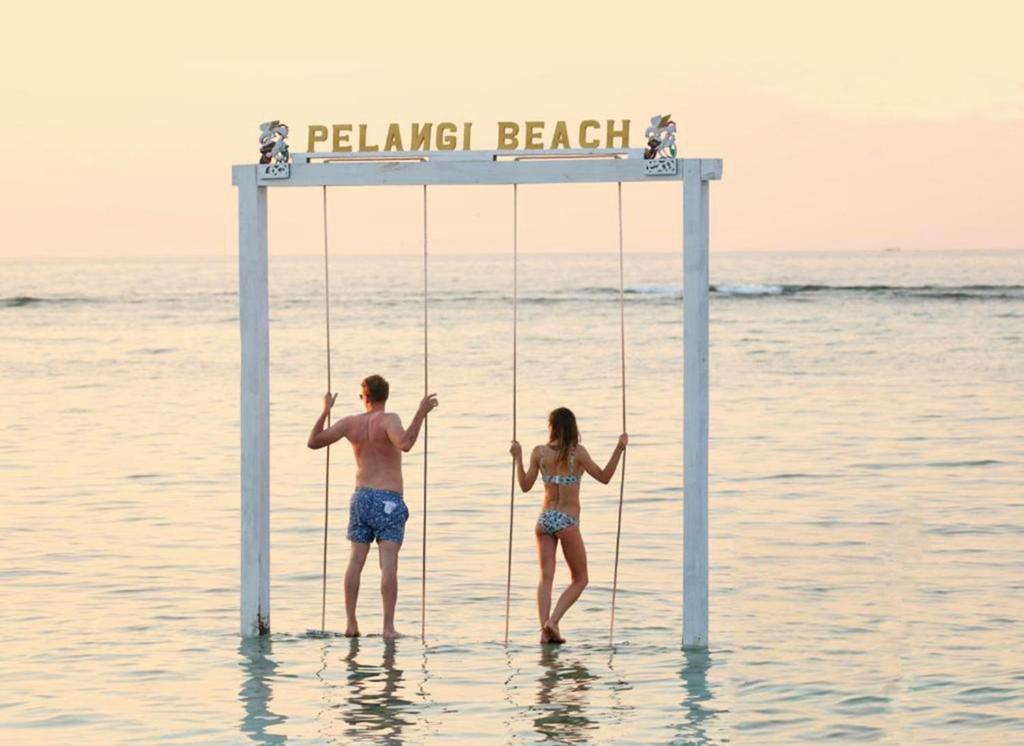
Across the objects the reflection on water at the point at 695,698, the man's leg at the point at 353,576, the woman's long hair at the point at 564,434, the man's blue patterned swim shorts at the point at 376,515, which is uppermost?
the woman's long hair at the point at 564,434

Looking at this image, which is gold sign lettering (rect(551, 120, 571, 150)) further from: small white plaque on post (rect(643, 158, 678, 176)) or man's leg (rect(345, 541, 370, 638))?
man's leg (rect(345, 541, 370, 638))

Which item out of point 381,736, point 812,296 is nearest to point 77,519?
point 381,736

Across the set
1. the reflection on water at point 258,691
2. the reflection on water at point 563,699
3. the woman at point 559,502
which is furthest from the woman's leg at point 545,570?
the reflection on water at point 258,691

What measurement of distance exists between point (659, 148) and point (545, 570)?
262 centimetres

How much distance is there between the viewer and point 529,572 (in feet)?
45.9

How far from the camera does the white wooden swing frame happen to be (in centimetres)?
1027

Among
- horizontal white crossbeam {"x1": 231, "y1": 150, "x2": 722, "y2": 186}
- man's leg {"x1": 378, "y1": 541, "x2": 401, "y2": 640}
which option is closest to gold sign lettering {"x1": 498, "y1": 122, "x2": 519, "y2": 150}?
horizontal white crossbeam {"x1": 231, "y1": 150, "x2": 722, "y2": 186}

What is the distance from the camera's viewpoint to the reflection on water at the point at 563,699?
29.6 ft

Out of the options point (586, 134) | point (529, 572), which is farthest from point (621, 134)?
point (529, 572)

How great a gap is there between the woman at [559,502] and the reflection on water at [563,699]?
0.27 metres

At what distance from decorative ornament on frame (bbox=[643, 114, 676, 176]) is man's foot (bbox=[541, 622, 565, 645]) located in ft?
9.21

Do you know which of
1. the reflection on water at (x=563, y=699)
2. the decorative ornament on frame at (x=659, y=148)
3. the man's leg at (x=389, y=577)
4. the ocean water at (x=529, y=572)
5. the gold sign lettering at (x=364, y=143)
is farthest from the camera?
the man's leg at (x=389, y=577)

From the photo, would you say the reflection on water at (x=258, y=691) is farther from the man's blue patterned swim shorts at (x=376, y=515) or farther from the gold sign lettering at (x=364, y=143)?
the gold sign lettering at (x=364, y=143)

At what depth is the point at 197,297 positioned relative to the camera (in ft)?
246
